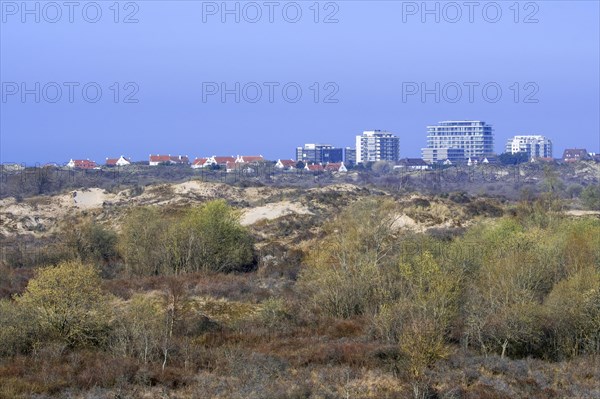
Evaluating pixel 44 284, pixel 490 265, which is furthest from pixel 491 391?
pixel 44 284

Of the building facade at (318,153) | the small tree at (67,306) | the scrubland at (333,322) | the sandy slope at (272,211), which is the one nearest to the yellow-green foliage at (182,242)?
the scrubland at (333,322)

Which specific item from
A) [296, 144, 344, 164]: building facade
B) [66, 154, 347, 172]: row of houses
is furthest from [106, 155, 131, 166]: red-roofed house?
[296, 144, 344, 164]: building facade

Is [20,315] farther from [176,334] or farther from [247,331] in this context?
[247,331]

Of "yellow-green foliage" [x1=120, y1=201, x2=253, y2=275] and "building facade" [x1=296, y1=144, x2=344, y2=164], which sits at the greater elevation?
"building facade" [x1=296, y1=144, x2=344, y2=164]

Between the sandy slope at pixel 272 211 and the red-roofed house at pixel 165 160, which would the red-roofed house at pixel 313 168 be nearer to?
the red-roofed house at pixel 165 160

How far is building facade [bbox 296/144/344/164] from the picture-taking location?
195 meters

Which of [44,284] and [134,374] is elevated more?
[44,284]

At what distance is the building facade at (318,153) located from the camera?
19462 cm

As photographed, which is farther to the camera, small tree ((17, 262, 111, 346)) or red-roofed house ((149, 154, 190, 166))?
red-roofed house ((149, 154, 190, 166))

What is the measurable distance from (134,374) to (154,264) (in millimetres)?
20005

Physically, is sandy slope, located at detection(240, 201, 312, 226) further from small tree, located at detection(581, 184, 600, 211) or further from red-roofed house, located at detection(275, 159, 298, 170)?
red-roofed house, located at detection(275, 159, 298, 170)

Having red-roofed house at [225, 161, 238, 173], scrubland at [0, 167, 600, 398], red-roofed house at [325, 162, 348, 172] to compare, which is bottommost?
scrubland at [0, 167, 600, 398]

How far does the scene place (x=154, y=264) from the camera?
138 ft

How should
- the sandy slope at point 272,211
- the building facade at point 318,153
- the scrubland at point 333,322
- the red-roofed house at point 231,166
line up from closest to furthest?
the scrubland at point 333,322
the sandy slope at point 272,211
the red-roofed house at point 231,166
the building facade at point 318,153
